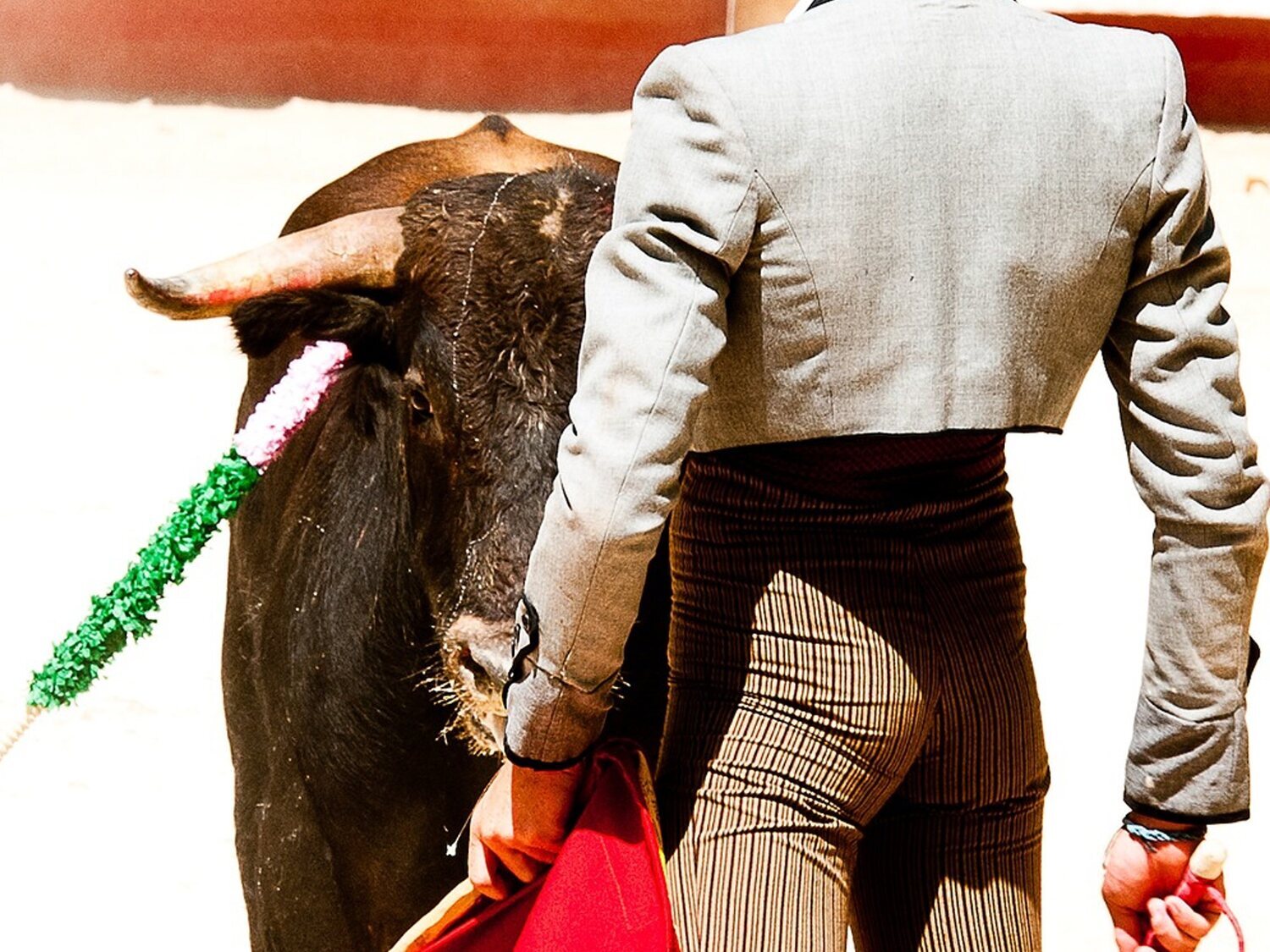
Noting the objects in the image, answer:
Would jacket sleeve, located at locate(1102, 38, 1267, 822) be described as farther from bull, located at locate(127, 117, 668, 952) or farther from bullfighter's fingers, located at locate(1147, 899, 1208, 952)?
bull, located at locate(127, 117, 668, 952)

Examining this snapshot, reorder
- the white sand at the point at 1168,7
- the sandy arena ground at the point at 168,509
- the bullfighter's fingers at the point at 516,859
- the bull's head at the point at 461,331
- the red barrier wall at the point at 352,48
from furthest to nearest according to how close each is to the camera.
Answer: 1. the red barrier wall at the point at 352,48
2. the white sand at the point at 1168,7
3. the sandy arena ground at the point at 168,509
4. the bull's head at the point at 461,331
5. the bullfighter's fingers at the point at 516,859

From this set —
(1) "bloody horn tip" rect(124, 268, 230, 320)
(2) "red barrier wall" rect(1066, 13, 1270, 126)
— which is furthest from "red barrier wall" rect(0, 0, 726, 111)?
(1) "bloody horn tip" rect(124, 268, 230, 320)

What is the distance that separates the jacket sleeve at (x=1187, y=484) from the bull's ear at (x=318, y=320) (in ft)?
4.75

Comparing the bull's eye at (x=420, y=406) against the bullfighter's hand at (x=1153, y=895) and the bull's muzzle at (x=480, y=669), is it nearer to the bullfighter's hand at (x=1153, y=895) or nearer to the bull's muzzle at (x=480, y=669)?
the bull's muzzle at (x=480, y=669)

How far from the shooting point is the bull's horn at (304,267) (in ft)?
9.39

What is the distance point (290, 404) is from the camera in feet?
9.64

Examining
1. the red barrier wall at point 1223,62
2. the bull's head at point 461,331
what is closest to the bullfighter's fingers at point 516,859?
the bull's head at point 461,331

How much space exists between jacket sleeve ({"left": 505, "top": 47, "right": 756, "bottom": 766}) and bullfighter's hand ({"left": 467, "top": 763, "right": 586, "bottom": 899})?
0.20m

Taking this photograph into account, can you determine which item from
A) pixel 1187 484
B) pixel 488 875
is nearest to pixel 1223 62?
pixel 1187 484

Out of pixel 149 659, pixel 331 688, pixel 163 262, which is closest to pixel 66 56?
pixel 163 262

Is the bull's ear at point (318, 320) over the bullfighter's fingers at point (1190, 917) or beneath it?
over

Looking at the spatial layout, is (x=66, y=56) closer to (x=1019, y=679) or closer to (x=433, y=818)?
(x=433, y=818)

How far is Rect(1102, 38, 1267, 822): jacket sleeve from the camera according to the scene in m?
1.67

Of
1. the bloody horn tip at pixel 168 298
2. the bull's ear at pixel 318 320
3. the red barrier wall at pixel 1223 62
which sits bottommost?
the red barrier wall at pixel 1223 62
